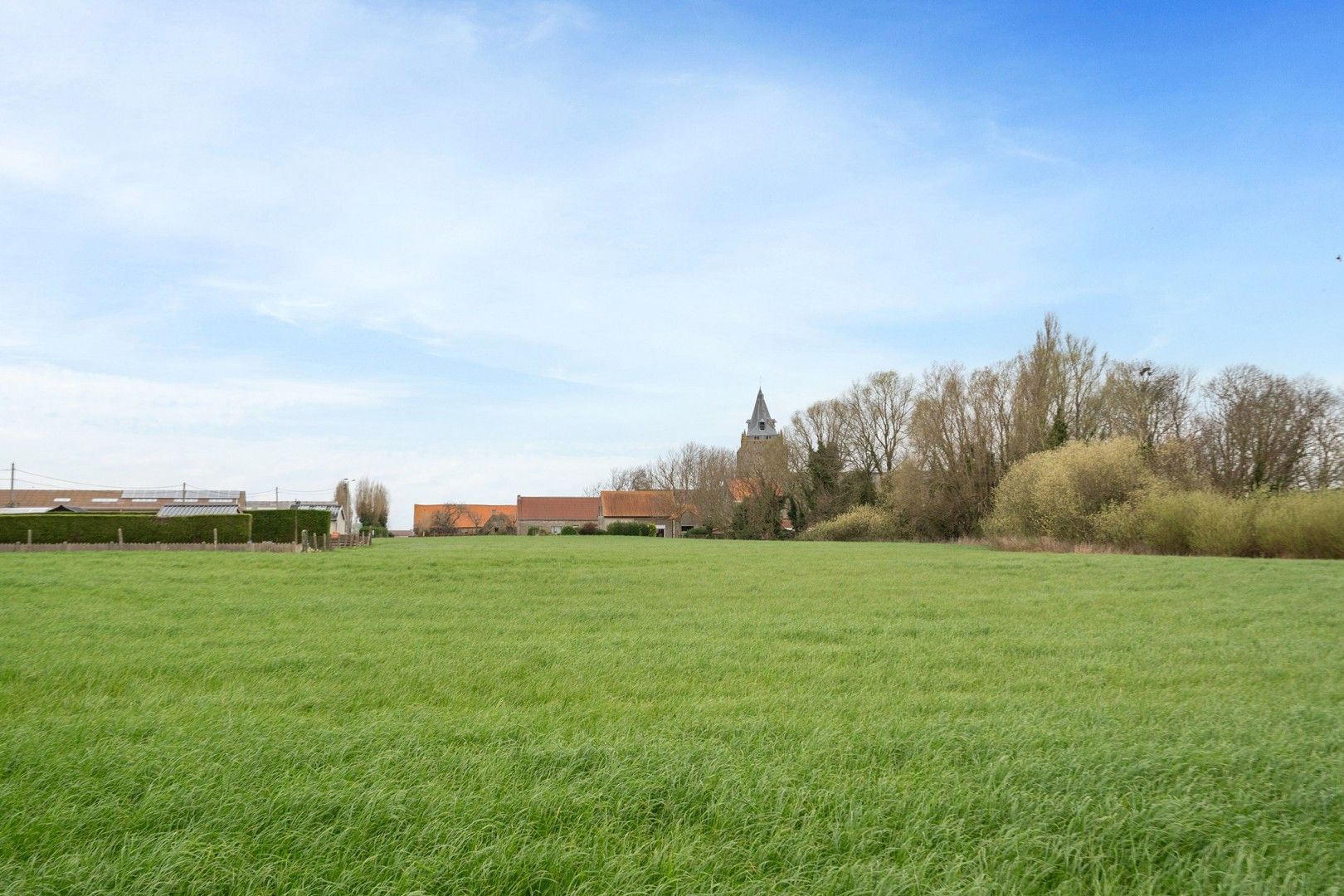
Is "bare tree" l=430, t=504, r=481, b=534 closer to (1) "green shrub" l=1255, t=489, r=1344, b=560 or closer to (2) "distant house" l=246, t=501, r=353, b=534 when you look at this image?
(2) "distant house" l=246, t=501, r=353, b=534

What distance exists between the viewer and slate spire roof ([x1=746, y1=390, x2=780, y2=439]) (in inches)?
3925

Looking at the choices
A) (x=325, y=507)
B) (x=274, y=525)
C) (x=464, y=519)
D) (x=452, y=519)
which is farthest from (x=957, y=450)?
(x=464, y=519)

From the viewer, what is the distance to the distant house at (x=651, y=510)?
87.8 meters

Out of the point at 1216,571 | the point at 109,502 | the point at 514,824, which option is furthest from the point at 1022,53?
the point at 109,502

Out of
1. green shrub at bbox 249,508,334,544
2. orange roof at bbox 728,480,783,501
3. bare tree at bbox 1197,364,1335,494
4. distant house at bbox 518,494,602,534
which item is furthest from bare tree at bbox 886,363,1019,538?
distant house at bbox 518,494,602,534

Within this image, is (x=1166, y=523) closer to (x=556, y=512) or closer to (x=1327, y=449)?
(x=1327, y=449)

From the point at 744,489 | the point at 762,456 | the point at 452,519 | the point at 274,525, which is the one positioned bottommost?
the point at 452,519

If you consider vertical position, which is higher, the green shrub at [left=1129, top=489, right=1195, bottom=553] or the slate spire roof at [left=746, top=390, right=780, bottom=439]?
the slate spire roof at [left=746, top=390, right=780, bottom=439]

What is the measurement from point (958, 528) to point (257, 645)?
4306 centimetres

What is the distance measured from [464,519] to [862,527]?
7169 centimetres

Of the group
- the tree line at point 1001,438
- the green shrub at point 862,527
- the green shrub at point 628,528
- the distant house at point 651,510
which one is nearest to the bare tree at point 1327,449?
the tree line at point 1001,438

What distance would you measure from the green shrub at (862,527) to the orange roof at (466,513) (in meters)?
59.6

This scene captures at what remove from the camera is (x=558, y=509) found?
101 metres

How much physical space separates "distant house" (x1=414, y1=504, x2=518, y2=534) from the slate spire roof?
33.3 meters
